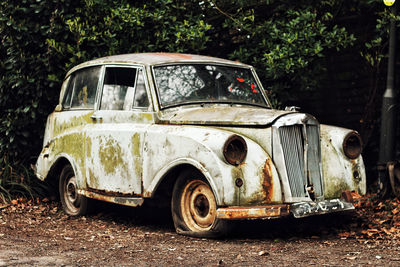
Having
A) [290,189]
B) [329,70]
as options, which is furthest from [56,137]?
[329,70]

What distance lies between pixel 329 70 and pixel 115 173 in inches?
218

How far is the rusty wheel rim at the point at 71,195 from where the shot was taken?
7379 millimetres

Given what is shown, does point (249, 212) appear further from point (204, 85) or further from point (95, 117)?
point (95, 117)

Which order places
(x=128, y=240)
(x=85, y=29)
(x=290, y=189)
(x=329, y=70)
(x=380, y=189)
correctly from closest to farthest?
(x=290, y=189) < (x=128, y=240) < (x=380, y=189) < (x=85, y=29) < (x=329, y=70)

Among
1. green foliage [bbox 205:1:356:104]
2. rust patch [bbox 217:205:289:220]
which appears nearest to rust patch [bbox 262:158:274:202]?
rust patch [bbox 217:205:289:220]

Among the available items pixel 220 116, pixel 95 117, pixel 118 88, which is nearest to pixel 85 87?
pixel 95 117

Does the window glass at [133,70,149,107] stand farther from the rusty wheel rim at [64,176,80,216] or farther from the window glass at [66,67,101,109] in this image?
the rusty wheel rim at [64,176,80,216]

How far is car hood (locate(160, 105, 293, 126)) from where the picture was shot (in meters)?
5.52

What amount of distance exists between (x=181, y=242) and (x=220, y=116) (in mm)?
1272

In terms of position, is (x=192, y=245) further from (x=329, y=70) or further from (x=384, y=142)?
(x=329, y=70)

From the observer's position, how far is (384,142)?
23.9 feet

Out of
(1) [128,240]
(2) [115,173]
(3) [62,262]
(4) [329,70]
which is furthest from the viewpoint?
(4) [329,70]

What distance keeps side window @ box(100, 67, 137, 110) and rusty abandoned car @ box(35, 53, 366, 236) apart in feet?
0.04

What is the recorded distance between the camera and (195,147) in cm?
542
